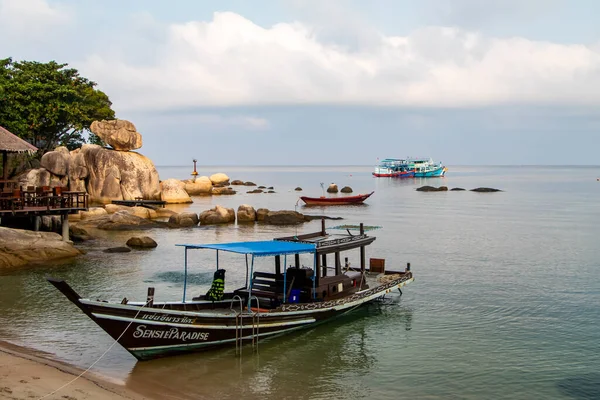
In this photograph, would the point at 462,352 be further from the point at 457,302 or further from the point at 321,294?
the point at 457,302

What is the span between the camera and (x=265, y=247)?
675 inches

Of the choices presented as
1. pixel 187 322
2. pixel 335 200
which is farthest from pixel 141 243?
pixel 335 200

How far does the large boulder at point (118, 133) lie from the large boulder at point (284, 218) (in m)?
19.6

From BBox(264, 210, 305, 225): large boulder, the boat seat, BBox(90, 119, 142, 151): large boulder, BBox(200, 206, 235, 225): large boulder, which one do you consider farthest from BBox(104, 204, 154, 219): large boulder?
the boat seat

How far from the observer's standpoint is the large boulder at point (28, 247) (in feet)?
84.3

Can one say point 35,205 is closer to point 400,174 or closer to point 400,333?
point 400,333

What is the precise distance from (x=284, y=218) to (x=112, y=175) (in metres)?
19.8

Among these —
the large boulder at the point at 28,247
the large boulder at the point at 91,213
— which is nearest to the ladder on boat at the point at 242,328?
the large boulder at the point at 28,247

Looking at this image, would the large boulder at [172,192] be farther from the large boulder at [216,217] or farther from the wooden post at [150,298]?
the wooden post at [150,298]

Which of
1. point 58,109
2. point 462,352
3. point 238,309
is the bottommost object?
point 462,352

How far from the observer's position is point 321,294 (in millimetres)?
17953

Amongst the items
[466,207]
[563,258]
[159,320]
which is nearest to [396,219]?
[466,207]

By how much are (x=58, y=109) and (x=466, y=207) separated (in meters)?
43.8

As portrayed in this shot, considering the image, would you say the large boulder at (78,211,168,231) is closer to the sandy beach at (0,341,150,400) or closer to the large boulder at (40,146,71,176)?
the large boulder at (40,146,71,176)
